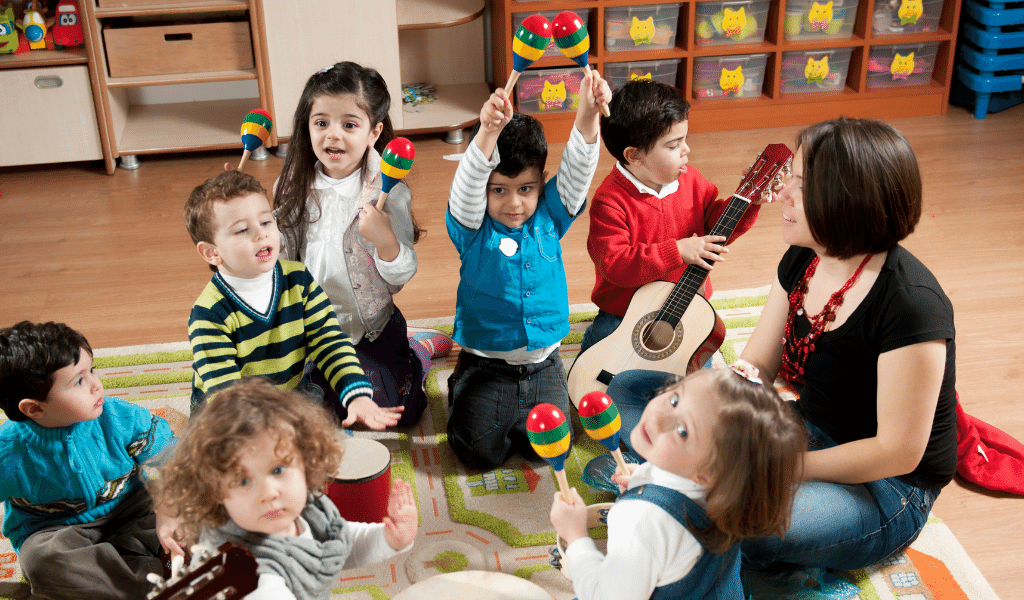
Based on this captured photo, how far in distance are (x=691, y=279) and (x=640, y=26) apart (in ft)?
5.89

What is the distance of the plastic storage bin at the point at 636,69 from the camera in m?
3.59

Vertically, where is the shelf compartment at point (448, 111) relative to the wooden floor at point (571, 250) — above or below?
above

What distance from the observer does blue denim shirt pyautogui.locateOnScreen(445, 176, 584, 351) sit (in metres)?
1.96

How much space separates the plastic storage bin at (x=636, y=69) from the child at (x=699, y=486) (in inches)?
97.9

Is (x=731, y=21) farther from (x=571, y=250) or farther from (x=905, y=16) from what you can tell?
(x=571, y=250)

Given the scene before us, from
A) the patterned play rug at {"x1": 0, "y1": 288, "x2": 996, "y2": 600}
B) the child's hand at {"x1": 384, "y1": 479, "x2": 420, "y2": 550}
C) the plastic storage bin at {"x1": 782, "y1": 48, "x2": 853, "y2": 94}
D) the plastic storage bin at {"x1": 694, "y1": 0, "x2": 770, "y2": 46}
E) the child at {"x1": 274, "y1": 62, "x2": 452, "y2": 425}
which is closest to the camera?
the child's hand at {"x1": 384, "y1": 479, "x2": 420, "y2": 550}

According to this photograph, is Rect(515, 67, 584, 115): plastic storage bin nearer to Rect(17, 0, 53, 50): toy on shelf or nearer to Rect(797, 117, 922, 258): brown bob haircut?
Rect(17, 0, 53, 50): toy on shelf

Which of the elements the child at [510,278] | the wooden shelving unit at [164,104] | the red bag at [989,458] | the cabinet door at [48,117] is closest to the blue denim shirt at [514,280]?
the child at [510,278]

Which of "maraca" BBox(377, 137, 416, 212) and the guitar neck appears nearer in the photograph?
"maraca" BBox(377, 137, 416, 212)

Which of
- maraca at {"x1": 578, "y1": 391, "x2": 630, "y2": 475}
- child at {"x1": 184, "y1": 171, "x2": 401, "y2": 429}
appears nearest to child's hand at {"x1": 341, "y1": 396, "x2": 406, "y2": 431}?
child at {"x1": 184, "y1": 171, "x2": 401, "y2": 429}

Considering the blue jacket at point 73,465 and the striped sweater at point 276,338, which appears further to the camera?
the striped sweater at point 276,338

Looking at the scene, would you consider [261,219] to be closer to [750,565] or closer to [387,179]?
[387,179]

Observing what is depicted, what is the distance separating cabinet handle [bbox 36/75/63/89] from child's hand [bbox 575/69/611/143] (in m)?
2.23

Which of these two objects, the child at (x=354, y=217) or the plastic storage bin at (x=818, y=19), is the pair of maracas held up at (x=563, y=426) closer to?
the child at (x=354, y=217)
